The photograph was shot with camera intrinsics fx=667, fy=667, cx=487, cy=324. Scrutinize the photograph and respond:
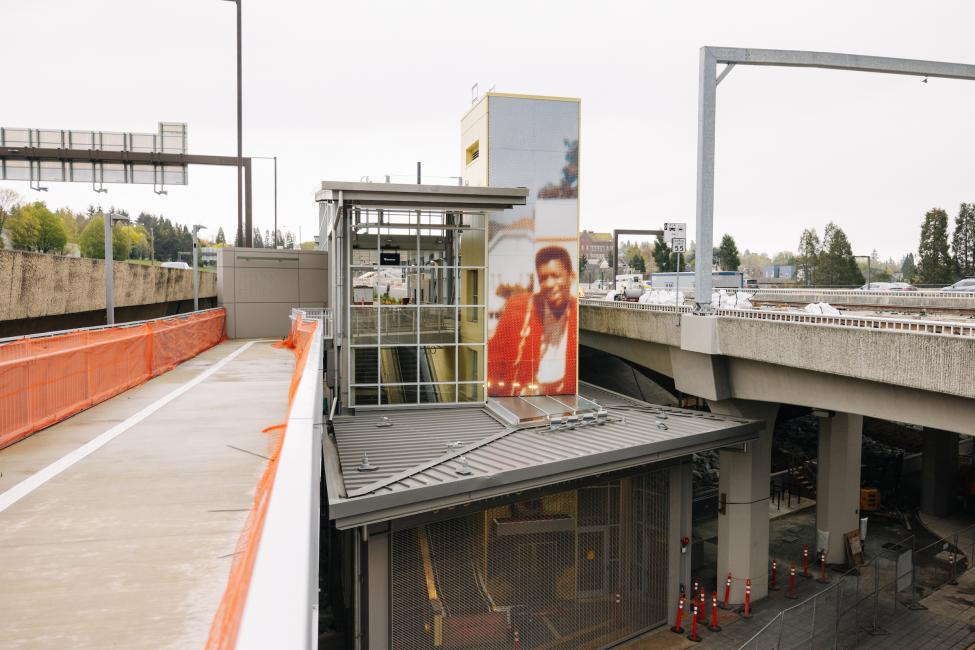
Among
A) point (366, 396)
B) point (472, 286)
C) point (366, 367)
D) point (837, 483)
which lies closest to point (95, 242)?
point (366, 367)

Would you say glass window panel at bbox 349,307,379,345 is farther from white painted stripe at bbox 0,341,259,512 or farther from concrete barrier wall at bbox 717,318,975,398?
concrete barrier wall at bbox 717,318,975,398

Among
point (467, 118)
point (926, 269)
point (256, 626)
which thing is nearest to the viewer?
point (256, 626)

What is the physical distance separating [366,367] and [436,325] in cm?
285

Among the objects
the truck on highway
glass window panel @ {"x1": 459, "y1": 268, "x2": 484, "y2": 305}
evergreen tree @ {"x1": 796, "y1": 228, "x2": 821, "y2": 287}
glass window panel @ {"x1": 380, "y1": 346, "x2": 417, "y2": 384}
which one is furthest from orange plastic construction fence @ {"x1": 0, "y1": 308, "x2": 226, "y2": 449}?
evergreen tree @ {"x1": 796, "y1": 228, "x2": 821, "y2": 287}

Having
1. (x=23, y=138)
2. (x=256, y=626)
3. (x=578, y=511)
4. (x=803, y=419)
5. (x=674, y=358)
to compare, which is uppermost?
(x=23, y=138)

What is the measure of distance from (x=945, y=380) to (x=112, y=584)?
585 inches

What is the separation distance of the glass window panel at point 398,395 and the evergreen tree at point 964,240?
65.5 m

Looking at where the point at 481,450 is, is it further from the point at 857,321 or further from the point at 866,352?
the point at 857,321

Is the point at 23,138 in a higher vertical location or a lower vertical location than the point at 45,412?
higher

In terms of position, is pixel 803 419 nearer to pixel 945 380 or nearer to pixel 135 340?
pixel 945 380

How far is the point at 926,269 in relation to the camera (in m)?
68.5

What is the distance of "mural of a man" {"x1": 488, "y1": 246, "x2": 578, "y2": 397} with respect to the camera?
2364 cm

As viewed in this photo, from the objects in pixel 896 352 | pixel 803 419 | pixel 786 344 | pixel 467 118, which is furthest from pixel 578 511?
pixel 803 419

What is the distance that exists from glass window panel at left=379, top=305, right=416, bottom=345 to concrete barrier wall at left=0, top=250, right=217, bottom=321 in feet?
35.2
